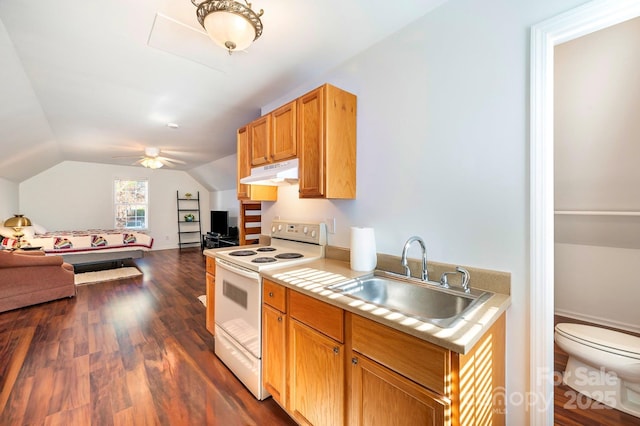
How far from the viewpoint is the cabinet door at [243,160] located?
265 cm

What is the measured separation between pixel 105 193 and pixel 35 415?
7.23 metres

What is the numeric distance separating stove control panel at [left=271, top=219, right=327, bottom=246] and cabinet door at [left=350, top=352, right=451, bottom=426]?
3.79ft

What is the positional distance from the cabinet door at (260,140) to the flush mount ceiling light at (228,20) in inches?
37.5

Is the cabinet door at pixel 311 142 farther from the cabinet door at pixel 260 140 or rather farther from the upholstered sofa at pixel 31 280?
the upholstered sofa at pixel 31 280

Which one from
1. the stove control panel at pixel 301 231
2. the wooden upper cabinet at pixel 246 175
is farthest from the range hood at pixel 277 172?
the stove control panel at pixel 301 231

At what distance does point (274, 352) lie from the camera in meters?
1.67

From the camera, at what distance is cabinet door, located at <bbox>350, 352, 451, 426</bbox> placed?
948mm

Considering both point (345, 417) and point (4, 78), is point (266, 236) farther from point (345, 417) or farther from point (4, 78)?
point (4, 78)

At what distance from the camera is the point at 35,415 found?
164 centimetres

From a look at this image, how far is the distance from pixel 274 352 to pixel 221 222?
6.53 metres

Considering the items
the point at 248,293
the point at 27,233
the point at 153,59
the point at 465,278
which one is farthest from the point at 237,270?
the point at 27,233

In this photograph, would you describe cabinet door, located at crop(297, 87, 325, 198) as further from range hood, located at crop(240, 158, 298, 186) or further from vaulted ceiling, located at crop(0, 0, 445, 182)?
vaulted ceiling, located at crop(0, 0, 445, 182)

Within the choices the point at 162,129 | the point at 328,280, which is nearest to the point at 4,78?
the point at 162,129

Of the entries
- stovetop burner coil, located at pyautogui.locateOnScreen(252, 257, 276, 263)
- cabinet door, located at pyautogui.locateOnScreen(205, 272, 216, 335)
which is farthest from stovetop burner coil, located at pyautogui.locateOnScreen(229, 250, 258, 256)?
cabinet door, located at pyautogui.locateOnScreen(205, 272, 216, 335)
